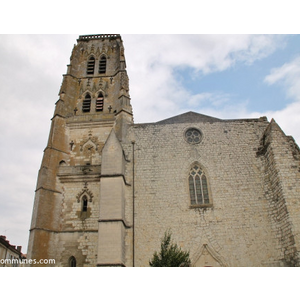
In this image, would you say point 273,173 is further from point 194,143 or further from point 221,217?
point 194,143

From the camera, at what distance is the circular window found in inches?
523

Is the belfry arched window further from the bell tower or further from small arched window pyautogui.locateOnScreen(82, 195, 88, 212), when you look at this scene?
small arched window pyautogui.locateOnScreen(82, 195, 88, 212)

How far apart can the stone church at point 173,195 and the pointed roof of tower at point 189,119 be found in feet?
0.17

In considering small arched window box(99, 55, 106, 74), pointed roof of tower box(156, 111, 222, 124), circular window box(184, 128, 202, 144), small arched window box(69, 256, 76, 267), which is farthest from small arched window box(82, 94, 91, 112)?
small arched window box(69, 256, 76, 267)

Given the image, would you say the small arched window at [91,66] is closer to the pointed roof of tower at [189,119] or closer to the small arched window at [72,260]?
the pointed roof of tower at [189,119]

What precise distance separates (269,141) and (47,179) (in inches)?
395

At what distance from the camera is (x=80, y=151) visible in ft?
48.7

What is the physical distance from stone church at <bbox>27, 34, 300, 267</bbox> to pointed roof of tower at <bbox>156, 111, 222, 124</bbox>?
50 millimetres

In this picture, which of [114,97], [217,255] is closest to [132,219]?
[217,255]

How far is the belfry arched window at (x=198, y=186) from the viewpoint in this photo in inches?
472

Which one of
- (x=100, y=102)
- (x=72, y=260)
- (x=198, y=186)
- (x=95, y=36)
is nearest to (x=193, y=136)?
(x=198, y=186)

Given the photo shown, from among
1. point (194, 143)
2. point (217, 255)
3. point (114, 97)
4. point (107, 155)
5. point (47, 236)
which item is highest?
point (114, 97)

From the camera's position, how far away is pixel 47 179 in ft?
41.8

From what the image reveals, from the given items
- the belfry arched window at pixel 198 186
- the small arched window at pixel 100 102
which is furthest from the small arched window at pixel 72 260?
the small arched window at pixel 100 102
